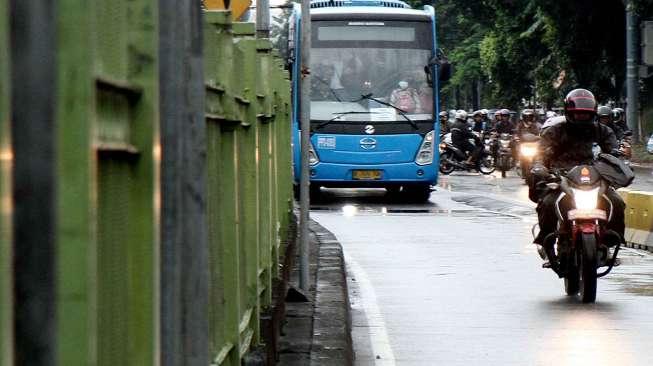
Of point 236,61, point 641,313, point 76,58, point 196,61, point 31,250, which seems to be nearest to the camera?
point 31,250

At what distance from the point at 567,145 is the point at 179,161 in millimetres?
10499

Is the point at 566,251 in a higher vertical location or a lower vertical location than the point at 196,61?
lower

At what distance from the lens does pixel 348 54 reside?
1105 inches

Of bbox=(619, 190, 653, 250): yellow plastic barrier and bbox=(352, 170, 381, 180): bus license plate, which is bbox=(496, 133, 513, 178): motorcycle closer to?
bbox=(352, 170, 381, 180): bus license plate

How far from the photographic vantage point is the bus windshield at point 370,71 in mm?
27734

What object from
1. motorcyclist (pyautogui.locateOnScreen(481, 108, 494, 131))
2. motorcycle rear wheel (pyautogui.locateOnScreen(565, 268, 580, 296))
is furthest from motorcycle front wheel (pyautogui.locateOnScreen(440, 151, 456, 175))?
motorcycle rear wheel (pyautogui.locateOnScreen(565, 268, 580, 296))

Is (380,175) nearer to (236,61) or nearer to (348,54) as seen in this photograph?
(348,54)

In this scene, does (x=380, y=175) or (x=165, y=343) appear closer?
(x=165, y=343)

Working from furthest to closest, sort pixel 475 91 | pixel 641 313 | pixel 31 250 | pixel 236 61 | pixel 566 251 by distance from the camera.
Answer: pixel 475 91 → pixel 566 251 → pixel 641 313 → pixel 236 61 → pixel 31 250

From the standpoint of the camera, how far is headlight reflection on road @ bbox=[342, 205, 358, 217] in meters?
24.5

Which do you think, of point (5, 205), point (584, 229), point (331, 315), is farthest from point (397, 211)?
point (5, 205)

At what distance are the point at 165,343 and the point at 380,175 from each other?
2462cm

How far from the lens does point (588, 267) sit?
11.9 m

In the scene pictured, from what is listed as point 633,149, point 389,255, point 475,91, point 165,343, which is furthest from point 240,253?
point 475,91
